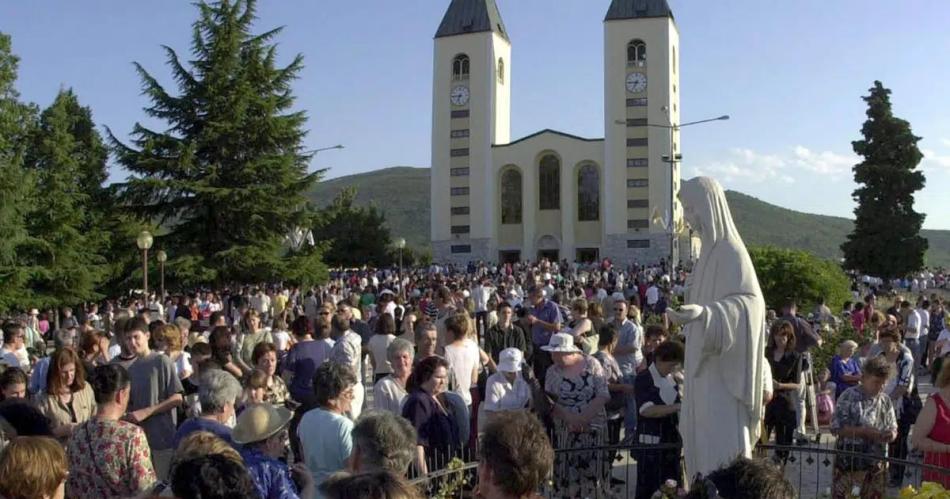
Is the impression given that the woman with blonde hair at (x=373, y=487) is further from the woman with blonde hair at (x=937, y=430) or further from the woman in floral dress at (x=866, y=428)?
the woman in floral dress at (x=866, y=428)

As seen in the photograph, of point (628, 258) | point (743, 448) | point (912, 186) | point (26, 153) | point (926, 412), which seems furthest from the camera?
point (628, 258)

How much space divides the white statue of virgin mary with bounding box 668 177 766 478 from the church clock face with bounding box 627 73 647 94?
206 feet

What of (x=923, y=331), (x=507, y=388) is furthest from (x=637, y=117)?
(x=507, y=388)

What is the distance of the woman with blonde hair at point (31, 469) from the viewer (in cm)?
392

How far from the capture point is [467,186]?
70375 mm

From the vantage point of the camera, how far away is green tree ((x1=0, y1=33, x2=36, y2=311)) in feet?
106

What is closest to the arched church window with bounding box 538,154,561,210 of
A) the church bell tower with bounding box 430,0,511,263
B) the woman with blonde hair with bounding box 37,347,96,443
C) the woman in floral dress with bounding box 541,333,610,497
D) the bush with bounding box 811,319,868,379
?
the church bell tower with bounding box 430,0,511,263

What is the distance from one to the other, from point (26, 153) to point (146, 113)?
201 inches

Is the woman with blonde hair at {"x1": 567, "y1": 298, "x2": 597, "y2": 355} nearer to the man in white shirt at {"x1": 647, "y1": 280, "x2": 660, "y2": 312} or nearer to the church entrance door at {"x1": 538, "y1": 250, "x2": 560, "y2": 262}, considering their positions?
the man in white shirt at {"x1": 647, "y1": 280, "x2": 660, "y2": 312}

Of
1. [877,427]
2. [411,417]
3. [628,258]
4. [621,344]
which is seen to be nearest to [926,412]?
[877,427]

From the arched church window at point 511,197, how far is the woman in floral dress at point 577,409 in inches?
2512

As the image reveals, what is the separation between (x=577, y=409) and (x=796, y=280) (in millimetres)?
19734

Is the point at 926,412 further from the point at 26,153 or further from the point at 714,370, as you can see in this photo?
the point at 26,153

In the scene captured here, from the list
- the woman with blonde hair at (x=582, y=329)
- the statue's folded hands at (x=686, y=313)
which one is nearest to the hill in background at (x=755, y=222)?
the woman with blonde hair at (x=582, y=329)
